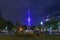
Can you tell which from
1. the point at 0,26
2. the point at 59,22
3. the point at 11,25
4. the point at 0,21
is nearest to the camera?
the point at 0,21

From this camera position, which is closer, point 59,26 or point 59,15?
point 59,26

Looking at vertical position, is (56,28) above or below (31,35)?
above

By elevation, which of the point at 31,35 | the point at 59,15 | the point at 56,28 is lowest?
the point at 31,35

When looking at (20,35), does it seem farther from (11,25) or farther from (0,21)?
(11,25)

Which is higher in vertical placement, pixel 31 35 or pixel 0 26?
pixel 0 26

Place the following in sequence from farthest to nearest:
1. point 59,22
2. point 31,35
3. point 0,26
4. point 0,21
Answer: point 59,22, point 0,26, point 0,21, point 31,35

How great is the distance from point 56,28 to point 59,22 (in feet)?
20.6

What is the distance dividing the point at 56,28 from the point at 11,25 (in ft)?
217

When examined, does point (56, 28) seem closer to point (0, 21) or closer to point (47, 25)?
point (47, 25)

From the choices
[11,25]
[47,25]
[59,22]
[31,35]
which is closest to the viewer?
[31,35]

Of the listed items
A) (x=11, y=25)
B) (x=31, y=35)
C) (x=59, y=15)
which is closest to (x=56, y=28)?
(x=59, y=15)

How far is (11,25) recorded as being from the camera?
577 feet

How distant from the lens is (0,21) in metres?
Answer: 108

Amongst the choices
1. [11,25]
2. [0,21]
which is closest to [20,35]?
[0,21]
